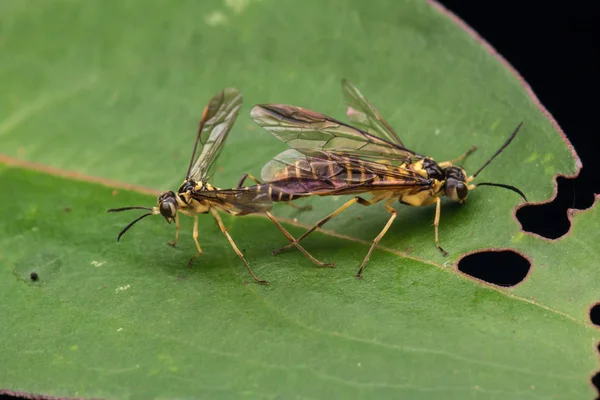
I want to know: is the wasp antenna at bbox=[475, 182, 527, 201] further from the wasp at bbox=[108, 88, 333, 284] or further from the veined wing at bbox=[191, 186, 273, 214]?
the veined wing at bbox=[191, 186, 273, 214]

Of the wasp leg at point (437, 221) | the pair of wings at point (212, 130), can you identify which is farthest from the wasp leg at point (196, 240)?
the wasp leg at point (437, 221)

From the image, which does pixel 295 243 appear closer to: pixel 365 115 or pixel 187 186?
pixel 187 186

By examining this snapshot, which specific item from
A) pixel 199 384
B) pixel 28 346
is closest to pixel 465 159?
pixel 199 384

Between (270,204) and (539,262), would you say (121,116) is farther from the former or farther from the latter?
(539,262)

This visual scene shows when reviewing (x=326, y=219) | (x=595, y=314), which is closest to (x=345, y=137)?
(x=326, y=219)

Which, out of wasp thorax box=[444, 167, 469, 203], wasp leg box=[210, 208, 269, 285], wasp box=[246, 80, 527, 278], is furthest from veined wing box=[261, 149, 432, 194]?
wasp leg box=[210, 208, 269, 285]

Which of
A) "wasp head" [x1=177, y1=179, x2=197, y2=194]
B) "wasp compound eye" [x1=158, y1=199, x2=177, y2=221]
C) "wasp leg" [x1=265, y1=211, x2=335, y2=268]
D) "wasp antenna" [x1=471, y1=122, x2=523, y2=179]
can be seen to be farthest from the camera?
"wasp head" [x1=177, y1=179, x2=197, y2=194]

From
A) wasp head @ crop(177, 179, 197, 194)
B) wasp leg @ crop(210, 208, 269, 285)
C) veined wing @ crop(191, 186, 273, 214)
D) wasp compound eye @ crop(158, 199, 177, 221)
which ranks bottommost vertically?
wasp leg @ crop(210, 208, 269, 285)
